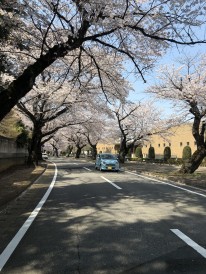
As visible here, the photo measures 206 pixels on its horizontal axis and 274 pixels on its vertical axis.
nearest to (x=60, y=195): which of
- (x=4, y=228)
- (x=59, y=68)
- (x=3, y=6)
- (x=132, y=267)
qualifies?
(x=4, y=228)

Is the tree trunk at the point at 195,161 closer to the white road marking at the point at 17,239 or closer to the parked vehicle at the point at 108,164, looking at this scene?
the parked vehicle at the point at 108,164

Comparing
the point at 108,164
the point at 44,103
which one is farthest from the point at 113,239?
the point at 44,103

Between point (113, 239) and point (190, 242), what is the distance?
1.32 m

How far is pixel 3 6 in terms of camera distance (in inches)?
387

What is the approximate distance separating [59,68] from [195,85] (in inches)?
373

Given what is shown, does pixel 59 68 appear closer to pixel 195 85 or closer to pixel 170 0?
pixel 195 85

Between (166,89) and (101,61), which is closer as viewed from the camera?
(101,61)

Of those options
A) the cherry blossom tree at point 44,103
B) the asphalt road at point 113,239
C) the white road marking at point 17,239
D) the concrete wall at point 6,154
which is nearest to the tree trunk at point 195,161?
the cherry blossom tree at point 44,103

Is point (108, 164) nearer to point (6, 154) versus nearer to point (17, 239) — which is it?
point (6, 154)

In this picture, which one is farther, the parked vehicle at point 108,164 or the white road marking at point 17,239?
the parked vehicle at point 108,164

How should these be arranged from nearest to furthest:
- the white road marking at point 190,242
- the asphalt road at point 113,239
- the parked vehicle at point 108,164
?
the asphalt road at point 113,239 → the white road marking at point 190,242 → the parked vehicle at point 108,164

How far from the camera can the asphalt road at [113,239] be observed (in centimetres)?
490

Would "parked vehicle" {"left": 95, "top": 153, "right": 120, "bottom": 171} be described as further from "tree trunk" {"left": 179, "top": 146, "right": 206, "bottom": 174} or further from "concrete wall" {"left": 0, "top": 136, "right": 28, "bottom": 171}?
"concrete wall" {"left": 0, "top": 136, "right": 28, "bottom": 171}

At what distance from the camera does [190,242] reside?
607cm
